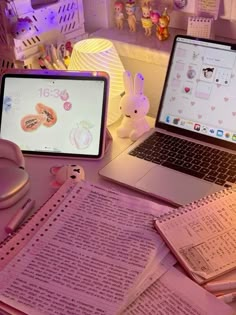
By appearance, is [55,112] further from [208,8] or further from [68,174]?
[208,8]

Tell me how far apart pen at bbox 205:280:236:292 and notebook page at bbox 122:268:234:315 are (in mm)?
12

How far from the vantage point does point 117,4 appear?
4.84ft

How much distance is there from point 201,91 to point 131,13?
0.42 meters

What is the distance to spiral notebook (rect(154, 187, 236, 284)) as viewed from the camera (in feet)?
2.74

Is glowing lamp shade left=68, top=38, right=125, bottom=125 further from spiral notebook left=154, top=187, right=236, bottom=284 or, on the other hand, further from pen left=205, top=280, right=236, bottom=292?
pen left=205, top=280, right=236, bottom=292

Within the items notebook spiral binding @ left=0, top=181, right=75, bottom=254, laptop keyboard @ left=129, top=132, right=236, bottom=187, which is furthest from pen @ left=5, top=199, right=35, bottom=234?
laptop keyboard @ left=129, top=132, right=236, bottom=187

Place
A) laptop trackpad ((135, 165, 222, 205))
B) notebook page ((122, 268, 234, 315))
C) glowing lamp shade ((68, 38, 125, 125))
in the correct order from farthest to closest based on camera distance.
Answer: glowing lamp shade ((68, 38, 125, 125)) → laptop trackpad ((135, 165, 222, 205)) → notebook page ((122, 268, 234, 315))

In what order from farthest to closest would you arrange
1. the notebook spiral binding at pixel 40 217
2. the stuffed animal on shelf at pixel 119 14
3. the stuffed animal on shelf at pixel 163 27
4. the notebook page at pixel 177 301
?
the stuffed animal on shelf at pixel 119 14, the stuffed animal on shelf at pixel 163 27, the notebook spiral binding at pixel 40 217, the notebook page at pixel 177 301

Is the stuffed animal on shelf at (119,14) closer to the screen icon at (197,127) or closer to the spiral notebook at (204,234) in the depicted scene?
the screen icon at (197,127)

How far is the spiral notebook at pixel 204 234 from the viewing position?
834 mm

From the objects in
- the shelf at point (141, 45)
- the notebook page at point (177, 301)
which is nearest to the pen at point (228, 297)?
the notebook page at point (177, 301)

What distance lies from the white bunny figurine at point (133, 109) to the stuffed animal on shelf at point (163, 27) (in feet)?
0.82

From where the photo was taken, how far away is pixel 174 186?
105cm

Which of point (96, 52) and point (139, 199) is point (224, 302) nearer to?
point (139, 199)
